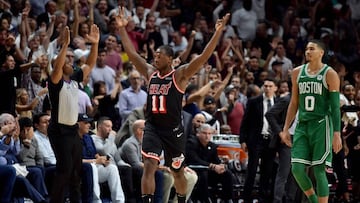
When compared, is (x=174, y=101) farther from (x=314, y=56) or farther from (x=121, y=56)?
(x=121, y=56)

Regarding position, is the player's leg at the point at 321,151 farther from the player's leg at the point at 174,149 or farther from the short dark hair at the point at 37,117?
the short dark hair at the point at 37,117

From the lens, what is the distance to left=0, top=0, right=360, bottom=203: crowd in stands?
13453mm

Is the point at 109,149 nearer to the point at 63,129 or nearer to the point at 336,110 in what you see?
the point at 63,129

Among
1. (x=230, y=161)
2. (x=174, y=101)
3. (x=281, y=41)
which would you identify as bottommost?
(x=230, y=161)

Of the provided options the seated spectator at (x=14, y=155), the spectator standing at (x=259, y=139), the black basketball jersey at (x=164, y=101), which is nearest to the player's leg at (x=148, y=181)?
the black basketball jersey at (x=164, y=101)

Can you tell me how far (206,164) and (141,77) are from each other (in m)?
2.97

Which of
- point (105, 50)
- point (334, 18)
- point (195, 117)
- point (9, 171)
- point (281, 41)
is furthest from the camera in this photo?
point (334, 18)

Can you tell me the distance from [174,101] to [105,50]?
245 inches

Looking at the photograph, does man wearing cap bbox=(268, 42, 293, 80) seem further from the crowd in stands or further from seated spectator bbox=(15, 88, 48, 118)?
seated spectator bbox=(15, 88, 48, 118)

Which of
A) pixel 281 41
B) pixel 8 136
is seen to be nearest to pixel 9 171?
pixel 8 136

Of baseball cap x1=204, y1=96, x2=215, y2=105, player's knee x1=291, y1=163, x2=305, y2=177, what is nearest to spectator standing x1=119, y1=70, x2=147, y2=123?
baseball cap x1=204, y1=96, x2=215, y2=105

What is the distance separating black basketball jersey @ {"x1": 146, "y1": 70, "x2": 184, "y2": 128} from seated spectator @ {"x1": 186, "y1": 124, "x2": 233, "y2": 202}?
329 cm

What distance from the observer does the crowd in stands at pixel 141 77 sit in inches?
530

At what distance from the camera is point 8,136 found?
12.9m
